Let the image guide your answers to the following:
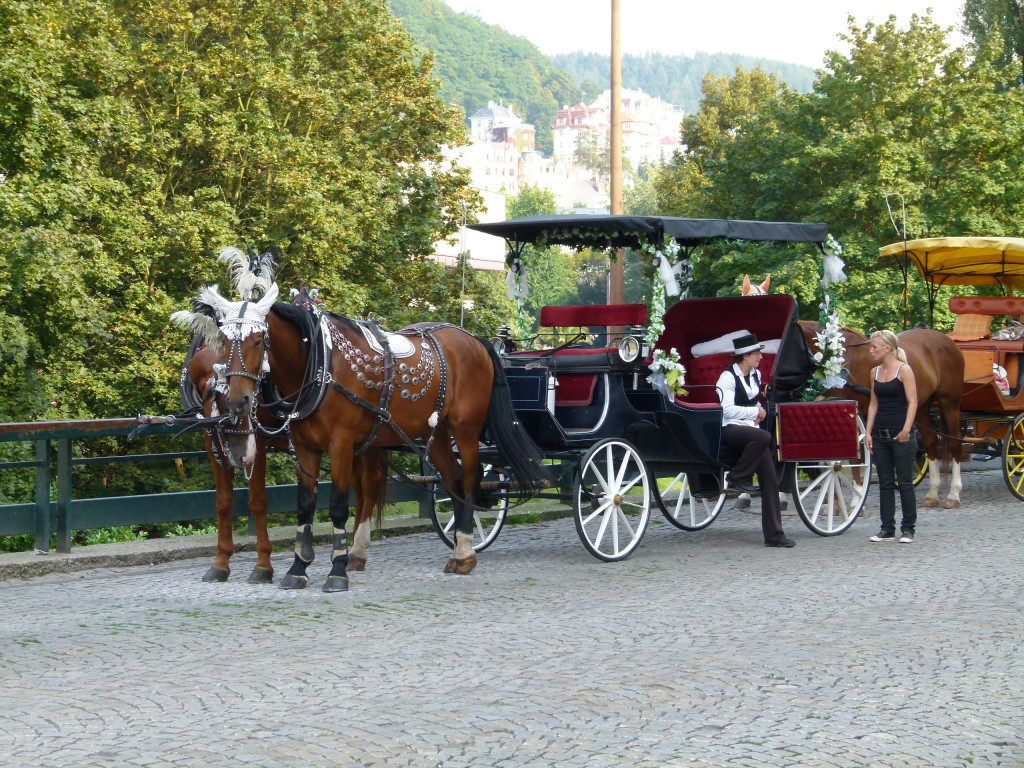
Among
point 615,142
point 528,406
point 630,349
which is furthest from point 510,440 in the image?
point 615,142

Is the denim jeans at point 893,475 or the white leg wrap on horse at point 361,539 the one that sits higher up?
the denim jeans at point 893,475

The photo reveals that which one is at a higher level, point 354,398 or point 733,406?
point 354,398

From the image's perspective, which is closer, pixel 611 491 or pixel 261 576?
pixel 261 576

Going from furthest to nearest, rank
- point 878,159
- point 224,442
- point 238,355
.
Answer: point 878,159 → point 224,442 → point 238,355

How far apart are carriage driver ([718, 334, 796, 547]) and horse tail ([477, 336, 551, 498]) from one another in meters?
1.93

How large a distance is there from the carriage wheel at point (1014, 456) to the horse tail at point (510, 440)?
6.95 m

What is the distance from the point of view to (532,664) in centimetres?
709

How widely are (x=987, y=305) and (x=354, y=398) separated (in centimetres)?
1010

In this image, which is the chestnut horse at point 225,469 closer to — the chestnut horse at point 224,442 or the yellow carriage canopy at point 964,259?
the chestnut horse at point 224,442

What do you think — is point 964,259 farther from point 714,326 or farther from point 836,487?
point 836,487

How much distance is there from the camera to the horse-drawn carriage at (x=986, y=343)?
1570 cm

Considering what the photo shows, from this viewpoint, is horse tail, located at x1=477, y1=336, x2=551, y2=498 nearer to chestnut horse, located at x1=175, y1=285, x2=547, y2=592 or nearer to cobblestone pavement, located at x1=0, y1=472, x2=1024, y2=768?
chestnut horse, located at x1=175, y1=285, x2=547, y2=592

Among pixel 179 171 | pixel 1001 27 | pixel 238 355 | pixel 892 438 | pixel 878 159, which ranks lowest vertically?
pixel 892 438

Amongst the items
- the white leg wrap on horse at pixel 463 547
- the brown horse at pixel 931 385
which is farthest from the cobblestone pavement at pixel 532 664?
the brown horse at pixel 931 385
